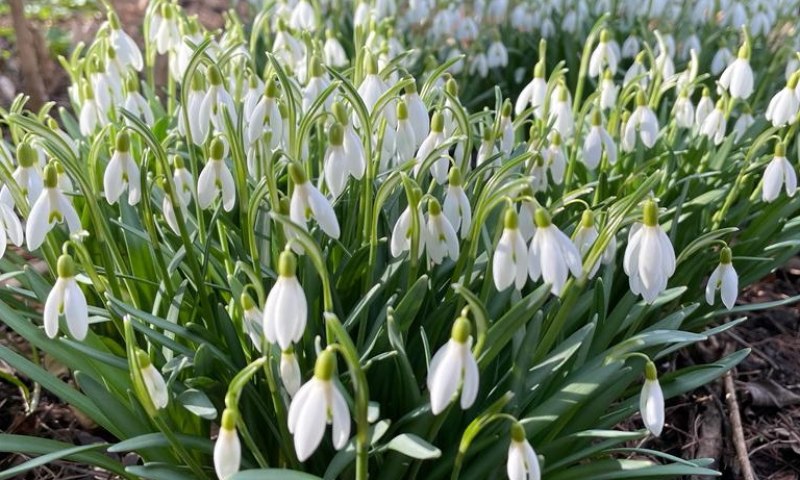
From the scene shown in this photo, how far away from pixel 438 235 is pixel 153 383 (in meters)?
0.49

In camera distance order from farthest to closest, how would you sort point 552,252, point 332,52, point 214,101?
point 332,52
point 214,101
point 552,252

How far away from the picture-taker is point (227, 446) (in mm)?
1091

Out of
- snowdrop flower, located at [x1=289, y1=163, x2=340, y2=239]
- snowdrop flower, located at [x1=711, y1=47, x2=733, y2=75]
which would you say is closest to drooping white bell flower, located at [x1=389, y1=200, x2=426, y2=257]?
snowdrop flower, located at [x1=289, y1=163, x2=340, y2=239]

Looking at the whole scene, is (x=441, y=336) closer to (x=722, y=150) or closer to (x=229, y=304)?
(x=229, y=304)

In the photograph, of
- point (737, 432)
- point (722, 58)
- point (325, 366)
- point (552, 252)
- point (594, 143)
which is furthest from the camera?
point (722, 58)

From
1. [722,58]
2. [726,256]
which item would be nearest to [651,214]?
[726,256]

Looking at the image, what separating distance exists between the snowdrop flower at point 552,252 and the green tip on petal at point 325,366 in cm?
35

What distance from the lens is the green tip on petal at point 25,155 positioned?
1.39m

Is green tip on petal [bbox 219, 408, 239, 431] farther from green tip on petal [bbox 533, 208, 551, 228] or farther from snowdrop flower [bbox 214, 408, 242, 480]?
green tip on petal [bbox 533, 208, 551, 228]

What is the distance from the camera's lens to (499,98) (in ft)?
6.09

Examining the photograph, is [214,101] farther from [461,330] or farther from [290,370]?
[461,330]

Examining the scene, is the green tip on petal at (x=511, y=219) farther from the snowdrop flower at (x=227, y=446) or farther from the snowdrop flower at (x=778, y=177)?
the snowdrop flower at (x=778, y=177)

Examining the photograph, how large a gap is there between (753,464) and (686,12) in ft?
6.67

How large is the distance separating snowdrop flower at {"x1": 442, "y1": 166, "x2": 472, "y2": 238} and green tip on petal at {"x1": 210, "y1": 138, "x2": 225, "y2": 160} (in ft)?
1.24
